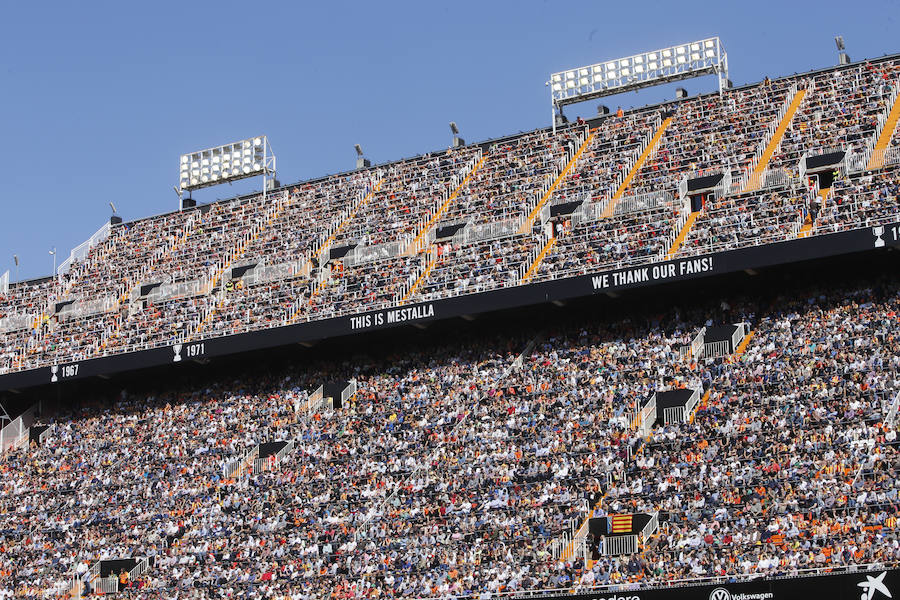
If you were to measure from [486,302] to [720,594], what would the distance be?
1540cm

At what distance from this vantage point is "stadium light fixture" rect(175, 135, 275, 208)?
6216 cm

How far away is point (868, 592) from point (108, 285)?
37.7 meters

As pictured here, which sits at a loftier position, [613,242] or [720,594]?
[613,242]

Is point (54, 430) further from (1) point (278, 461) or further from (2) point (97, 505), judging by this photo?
(1) point (278, 461)

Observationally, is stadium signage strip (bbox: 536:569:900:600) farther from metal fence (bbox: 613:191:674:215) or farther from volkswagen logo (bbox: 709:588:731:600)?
metal fence (bbox: 613:191:674:215)

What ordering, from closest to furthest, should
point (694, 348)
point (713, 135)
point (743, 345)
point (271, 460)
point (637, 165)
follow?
point (743, 345) → point (694, 348) → point (271, 460) → point (713, 135) → point (637, 165)

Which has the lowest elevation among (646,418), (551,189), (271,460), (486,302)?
(646,418)

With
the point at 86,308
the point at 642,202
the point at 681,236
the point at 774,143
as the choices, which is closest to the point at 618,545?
the point at 681,236

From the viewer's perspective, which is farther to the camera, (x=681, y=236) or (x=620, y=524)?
(x=681, y=236)

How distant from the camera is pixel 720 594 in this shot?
103 feet

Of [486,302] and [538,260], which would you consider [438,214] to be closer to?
[538,260]

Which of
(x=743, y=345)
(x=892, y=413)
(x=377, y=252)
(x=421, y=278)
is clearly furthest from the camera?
(x=377, y=252)

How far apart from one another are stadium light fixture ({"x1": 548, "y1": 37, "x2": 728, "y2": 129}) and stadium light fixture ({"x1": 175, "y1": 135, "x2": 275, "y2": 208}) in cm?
1456

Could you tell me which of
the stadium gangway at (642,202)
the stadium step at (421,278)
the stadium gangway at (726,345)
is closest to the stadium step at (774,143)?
the stadium gangway at (642,202)
